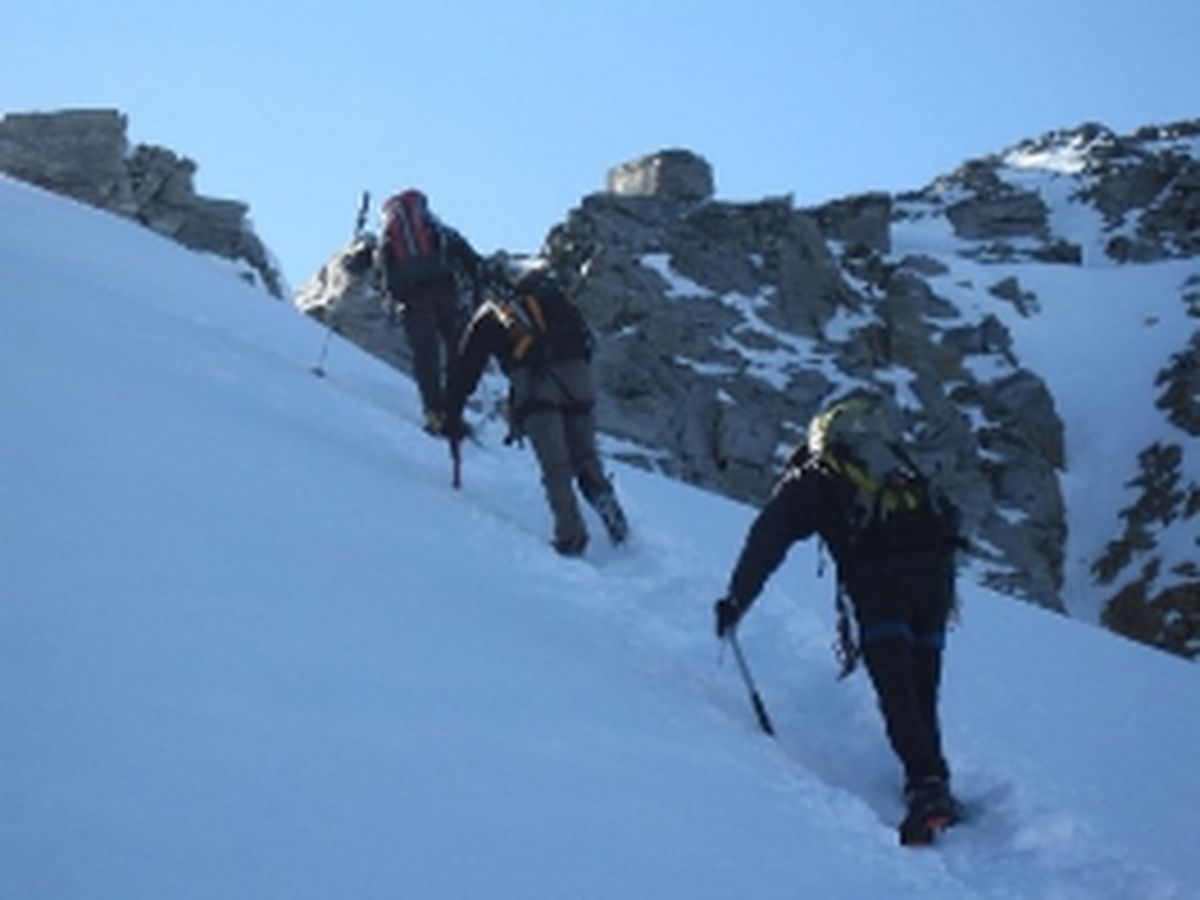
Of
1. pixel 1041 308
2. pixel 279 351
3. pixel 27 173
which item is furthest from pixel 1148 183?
pixel 279 351

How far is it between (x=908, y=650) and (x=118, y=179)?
96.9ft

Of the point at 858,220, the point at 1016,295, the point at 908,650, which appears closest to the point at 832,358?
the point at 1016,295

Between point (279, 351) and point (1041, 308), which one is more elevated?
point (1041, 308)

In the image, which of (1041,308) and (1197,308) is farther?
(1041,308)

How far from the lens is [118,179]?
3038 cm

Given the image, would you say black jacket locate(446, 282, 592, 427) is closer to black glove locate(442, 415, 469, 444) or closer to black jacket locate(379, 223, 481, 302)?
black glove locate(442, 415, 469, 444)

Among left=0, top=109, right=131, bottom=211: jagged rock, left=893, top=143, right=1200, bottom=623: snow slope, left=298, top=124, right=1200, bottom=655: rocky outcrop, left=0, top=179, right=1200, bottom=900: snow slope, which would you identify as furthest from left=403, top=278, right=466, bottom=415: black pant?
left=893, top=143, right=1200, bottom=623: snow slope

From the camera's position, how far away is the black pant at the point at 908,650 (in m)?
4.45

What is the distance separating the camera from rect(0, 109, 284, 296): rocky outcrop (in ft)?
95.1

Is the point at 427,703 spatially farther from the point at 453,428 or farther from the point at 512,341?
the point at 453,428

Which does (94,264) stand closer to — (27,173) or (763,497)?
(27,173)

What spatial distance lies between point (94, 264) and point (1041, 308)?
44760mm

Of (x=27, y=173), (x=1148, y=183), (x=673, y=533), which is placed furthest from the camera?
(x=1148, y=183)

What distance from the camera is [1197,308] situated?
152ft
